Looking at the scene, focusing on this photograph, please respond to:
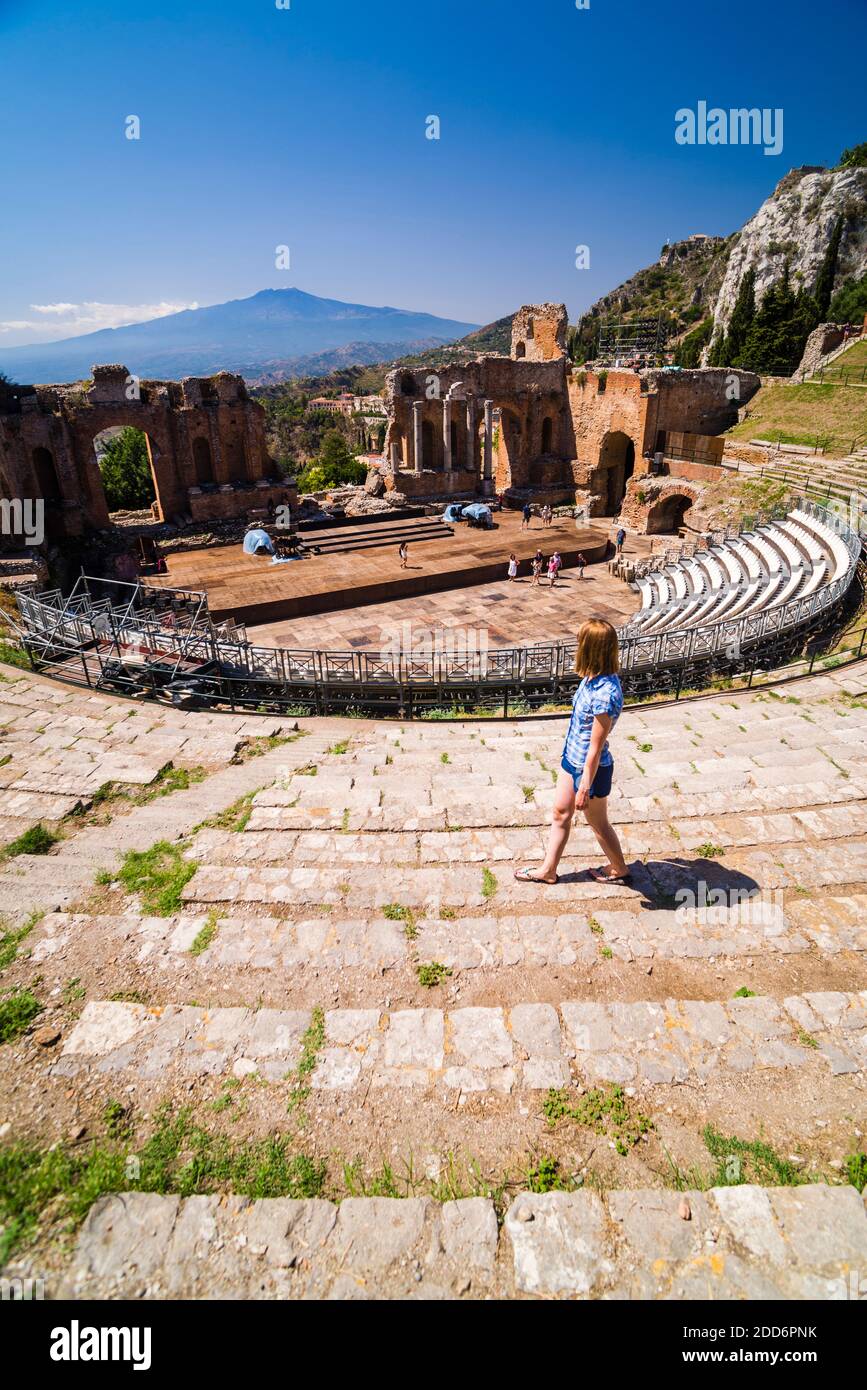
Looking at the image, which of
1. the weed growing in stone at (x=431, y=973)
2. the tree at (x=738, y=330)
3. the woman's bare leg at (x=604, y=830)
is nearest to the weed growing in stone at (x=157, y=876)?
the weed growing in stone at (x=431, y=973)

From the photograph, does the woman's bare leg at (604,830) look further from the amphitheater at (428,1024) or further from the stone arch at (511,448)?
the stone arch at (511,448)

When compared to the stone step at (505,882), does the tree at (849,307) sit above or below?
above

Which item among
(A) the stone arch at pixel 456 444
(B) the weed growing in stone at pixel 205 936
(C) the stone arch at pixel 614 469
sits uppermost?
(A) the stone arch at pixel 456 444

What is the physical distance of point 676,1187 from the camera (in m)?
3.31

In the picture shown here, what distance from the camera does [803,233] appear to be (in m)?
75.3

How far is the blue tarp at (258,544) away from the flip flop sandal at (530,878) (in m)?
22.5

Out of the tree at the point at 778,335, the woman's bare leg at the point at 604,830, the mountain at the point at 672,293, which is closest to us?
the woman's bare leg at the point at 604,830

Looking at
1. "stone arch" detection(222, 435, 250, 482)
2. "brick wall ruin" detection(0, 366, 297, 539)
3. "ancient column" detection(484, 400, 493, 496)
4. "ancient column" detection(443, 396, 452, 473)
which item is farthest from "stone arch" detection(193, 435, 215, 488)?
"ancient column" detection(484, 400, 493, 496)

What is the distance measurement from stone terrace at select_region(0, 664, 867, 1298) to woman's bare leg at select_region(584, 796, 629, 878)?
27 cm

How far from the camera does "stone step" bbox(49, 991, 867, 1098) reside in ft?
12.8

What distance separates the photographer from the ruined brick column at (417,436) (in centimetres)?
3350

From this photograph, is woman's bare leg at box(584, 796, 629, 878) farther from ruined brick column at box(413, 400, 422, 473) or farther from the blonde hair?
ruined brick column at box(413, 400, 422, 473)

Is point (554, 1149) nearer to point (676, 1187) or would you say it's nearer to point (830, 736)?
point (676, 1187)
